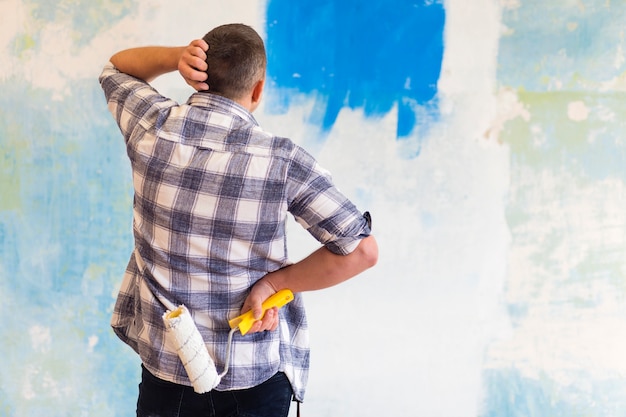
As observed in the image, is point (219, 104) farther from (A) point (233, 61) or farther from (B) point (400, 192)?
(B) point (400, 192)

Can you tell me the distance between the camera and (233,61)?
124 cm

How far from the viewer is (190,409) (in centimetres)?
129

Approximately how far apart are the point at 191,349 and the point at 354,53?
1.22m

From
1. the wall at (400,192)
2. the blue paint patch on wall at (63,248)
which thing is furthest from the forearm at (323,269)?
the blue paint patch on wall at (63,248)

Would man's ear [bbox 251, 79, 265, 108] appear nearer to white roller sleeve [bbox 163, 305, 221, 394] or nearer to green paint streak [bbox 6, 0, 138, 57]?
white roller sleeve [bbox 163, 305, 221, 394]

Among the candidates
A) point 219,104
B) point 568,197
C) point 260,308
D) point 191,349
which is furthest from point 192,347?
point 568,197

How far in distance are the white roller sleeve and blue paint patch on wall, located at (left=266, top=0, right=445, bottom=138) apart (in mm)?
1044

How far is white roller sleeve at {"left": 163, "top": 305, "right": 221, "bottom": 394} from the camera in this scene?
1.18 m

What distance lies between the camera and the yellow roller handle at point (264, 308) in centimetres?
123

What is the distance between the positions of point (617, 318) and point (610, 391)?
10.2 inches

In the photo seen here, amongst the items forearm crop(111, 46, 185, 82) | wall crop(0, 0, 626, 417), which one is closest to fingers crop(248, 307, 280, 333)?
forearm crop(111, 46, 185, 82)

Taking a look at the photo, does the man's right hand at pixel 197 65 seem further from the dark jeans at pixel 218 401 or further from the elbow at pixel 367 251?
the dark jeans at pixel 218 401

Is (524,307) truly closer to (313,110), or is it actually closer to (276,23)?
(313,110)

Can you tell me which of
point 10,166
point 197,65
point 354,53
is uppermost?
point 354,53
